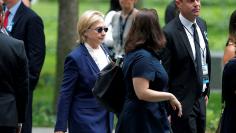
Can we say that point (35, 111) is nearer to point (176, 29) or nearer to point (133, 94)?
point (176, 29)

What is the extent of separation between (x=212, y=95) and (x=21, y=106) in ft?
29.5

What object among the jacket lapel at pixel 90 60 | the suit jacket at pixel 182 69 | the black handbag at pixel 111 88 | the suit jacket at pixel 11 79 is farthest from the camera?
the suit jacket at pixel 182 69

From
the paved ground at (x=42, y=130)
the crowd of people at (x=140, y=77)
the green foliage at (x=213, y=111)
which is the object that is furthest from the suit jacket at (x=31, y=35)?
the green foliage at (x=213, y=111)

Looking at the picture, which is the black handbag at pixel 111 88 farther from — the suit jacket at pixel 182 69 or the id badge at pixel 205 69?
the id badge at pixel 205 69

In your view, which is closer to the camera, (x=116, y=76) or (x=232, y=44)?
(x=116, y=76)

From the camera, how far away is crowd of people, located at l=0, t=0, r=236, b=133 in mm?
8234

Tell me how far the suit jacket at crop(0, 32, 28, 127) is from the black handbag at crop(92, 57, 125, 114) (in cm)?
76

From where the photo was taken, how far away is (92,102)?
30.3ft

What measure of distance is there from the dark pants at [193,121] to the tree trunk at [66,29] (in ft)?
18.1

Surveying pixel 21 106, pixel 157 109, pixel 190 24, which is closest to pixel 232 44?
pixel 190 24

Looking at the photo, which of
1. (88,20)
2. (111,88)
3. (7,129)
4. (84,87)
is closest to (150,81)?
(111,88)

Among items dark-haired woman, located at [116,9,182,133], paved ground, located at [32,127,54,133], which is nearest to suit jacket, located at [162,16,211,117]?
dark-haired woman, located at [116,9,182,133]

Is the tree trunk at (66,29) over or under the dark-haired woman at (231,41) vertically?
under

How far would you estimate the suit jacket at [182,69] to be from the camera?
9562 mm
